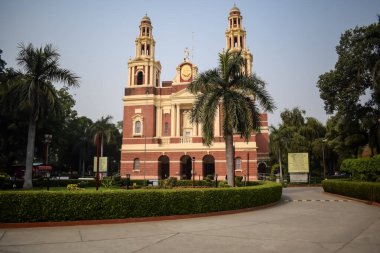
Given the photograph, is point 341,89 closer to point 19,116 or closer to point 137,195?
point 137,195

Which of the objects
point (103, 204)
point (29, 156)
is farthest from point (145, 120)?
point (103, 204)

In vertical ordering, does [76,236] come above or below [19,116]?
below

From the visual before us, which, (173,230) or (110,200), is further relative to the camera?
(110,200)

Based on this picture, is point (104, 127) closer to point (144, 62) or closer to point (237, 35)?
point (144, 62)

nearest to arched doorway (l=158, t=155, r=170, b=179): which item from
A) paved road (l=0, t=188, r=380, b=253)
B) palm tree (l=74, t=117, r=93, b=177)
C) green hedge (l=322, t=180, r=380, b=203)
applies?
palm tree (l=74, t=117, r=93, b=177)

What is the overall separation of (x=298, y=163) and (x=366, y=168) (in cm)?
1351

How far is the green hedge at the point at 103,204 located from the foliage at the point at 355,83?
62.9 feet

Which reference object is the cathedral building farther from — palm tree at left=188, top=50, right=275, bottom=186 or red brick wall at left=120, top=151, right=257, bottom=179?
palm tree at left=188, top=50, right=275, bottom=186

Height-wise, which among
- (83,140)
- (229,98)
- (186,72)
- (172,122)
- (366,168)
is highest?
(186,72)

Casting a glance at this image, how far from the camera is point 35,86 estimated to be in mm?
22812

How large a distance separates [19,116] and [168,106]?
63.8ft

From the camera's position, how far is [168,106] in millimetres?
45219

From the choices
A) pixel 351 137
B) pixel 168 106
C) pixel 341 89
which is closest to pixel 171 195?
pixel 341 89

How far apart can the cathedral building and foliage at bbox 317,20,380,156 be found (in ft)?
44.1
